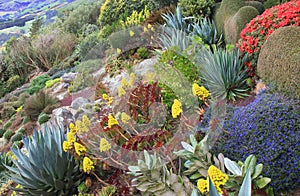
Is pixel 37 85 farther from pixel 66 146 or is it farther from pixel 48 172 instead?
pixel 66 146

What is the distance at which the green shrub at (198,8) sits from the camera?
6742mm

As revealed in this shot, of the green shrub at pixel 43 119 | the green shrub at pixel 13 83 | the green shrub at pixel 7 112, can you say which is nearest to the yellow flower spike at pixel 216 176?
the green shrub at pixel 43 119

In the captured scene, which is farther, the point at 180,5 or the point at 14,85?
the point at 14,85

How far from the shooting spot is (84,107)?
4.54 meters

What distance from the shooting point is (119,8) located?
1101 centimetres

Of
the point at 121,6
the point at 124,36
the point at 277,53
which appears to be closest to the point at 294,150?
the point at 277,53

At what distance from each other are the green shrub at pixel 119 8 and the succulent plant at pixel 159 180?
8159 millimetres

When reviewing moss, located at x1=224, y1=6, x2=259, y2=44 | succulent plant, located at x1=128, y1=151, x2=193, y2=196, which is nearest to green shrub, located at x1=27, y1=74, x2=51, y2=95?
moss, located at x1=224, y1=6, x2=259, y2=44

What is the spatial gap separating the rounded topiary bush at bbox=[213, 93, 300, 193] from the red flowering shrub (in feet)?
4.14

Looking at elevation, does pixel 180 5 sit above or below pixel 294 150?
above

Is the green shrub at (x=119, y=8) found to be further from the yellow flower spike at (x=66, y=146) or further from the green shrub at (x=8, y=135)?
the yellow flower spike at (x=66, y=146)

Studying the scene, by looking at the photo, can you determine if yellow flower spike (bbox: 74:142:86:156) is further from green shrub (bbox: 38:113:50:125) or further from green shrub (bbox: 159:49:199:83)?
green shrub (bbox: 38:113:50:125)

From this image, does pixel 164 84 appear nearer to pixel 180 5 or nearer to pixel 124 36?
pixel 124 36

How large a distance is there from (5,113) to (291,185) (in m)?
8.94
